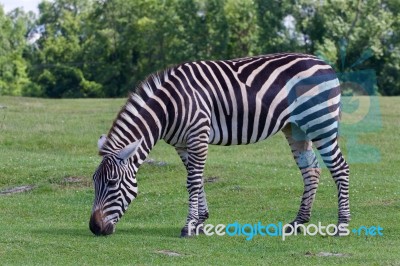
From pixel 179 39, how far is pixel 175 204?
200 ft

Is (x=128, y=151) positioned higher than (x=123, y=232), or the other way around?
(x=128, y=151)

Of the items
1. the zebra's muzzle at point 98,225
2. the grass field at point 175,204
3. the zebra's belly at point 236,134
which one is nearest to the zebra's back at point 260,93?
the zebra's belly at point 236,134

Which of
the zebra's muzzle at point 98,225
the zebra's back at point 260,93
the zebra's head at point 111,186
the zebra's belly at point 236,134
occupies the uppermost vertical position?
the zebra's back at point 260,93

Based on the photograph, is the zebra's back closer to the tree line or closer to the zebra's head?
the zebra's head

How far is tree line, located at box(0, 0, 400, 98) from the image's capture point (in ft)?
236

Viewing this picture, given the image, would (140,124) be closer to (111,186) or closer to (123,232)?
(111,186)

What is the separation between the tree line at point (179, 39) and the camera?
236 ft

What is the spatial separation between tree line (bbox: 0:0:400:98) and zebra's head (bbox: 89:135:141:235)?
5667cm

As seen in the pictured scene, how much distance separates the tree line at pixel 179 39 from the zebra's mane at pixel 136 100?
56.0m

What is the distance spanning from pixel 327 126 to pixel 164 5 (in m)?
71.6

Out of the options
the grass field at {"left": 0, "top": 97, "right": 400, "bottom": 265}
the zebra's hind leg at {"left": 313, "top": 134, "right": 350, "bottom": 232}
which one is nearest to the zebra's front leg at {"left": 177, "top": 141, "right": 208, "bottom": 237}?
the grass field at {"left": 0, "top": 97, "right": 400, "bottom": 265}

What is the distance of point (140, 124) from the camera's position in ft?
43.3

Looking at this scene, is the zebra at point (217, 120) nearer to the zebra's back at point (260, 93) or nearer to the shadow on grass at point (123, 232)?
the zebra's back at point (260, 93)

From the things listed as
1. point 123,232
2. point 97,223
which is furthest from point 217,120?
point 97,223
